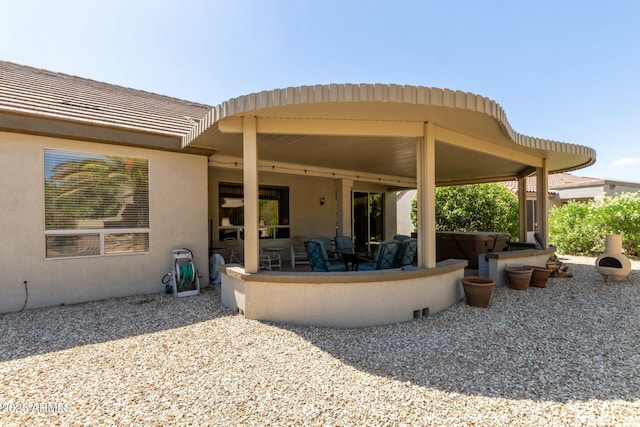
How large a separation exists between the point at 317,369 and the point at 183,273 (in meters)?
3.77

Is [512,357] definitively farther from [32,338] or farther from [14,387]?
[32,338]

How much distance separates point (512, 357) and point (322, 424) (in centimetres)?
231

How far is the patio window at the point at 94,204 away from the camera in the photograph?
518 centimetres

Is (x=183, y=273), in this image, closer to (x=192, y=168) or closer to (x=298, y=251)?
(x=192, y=168)

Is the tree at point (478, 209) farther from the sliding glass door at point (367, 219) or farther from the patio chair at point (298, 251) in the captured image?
the patio chair at point (298, 251)

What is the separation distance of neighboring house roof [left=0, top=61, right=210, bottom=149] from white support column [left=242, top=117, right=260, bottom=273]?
7.57ft

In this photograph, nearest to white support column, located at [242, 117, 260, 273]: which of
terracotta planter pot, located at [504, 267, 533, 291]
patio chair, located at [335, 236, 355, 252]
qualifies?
patio chair, located at [335, 236, 355, 252]

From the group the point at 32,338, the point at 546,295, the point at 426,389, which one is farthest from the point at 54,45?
the point at 546,295

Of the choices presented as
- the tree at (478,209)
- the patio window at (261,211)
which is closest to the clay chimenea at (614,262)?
the tree at (478,209)

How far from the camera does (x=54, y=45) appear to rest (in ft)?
25.7

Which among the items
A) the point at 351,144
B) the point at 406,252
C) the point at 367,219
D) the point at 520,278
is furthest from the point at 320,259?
the point at 367,219

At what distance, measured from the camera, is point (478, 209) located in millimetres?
14297

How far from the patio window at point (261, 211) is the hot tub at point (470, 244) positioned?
4.65 meters

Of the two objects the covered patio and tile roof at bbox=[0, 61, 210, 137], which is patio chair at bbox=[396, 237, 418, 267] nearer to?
the covered patio
